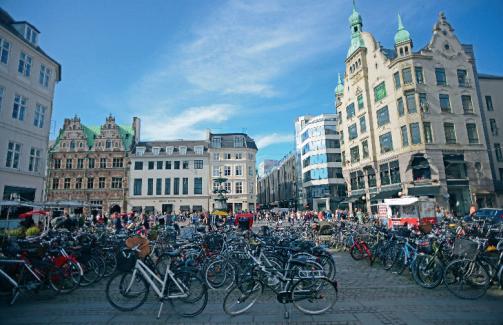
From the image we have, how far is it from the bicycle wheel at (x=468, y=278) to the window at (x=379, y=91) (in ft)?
92.5

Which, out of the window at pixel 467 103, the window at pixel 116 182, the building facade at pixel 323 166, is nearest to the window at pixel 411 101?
the window at pixel 467 103

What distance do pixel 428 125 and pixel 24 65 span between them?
36.2m

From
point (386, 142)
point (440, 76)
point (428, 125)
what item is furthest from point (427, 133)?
point (440, 76)

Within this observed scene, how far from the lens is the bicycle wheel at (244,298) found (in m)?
5.33

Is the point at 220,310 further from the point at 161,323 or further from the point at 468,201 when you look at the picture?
the point at 468,201

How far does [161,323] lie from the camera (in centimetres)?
502

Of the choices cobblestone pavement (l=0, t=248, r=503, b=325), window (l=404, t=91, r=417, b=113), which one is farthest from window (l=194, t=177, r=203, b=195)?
cobblestone pavement (l=0, t=248, r=503, b=325)

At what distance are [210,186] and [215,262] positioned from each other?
38884mm

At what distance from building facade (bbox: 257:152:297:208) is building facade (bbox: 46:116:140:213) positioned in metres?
Result: 37.0

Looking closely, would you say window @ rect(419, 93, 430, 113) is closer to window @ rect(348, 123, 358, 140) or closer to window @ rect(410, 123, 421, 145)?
window @ rect(410, 123, 421, 145)

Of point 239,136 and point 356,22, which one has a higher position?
point 356,22

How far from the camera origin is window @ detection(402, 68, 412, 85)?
2827cm

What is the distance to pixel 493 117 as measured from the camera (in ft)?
104

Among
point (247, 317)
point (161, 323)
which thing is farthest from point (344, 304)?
point (161, 323)
